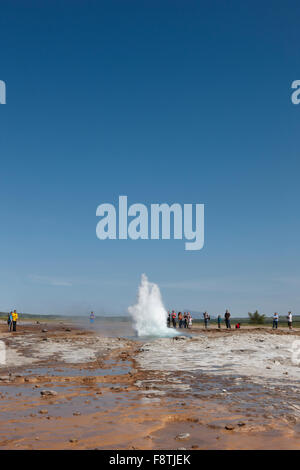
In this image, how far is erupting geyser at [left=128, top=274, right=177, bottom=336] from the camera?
138ft

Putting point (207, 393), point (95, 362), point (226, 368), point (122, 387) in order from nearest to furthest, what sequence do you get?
point (207, 393) < point (122, 387) < point (226, 368) < point (95, 362)

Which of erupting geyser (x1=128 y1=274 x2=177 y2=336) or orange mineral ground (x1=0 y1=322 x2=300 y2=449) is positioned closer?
orange mineral ground (x1=0 y1=322 x2=300 y2=449)

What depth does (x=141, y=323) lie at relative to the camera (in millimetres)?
42531

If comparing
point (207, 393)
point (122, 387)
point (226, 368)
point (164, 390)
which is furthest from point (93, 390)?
point (226, 368)

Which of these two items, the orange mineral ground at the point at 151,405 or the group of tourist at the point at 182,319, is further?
the group of tourist at the point at 182,319

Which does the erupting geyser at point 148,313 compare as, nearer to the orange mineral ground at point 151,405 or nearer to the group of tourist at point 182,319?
the group of tourist at point 182,319

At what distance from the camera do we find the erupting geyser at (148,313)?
42.2 metres

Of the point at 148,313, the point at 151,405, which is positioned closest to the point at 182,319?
the point at 148,313

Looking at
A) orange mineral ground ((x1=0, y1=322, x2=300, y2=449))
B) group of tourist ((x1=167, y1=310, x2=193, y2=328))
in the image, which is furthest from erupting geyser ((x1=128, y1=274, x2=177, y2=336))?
orange mineral ground ((x1=0, y1=322, x2=300, y2=449))

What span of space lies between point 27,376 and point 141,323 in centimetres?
3028

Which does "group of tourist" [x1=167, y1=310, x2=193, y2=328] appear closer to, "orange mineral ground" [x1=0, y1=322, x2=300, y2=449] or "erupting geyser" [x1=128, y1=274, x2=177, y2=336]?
"erupting geyser" [x1=128, y1=274, x2=177, y2=336]

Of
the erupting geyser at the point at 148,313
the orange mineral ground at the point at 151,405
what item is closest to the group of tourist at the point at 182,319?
the erupting geyser at the point at 148,313

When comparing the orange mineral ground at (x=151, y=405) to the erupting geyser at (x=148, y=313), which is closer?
the orange mineral ground at (x=151, y=405)
